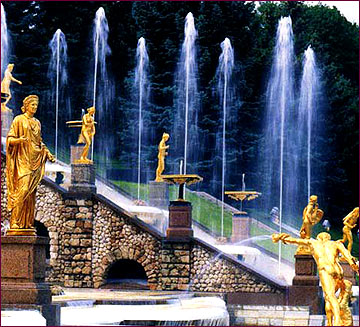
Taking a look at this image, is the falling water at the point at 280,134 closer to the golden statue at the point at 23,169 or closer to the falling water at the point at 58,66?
the falling water at the point at 58,66

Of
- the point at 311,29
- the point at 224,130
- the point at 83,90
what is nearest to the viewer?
the point at 224,130

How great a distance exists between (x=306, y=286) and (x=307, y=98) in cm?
2576

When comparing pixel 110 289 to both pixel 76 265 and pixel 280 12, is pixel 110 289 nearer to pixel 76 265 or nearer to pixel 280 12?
pixel 76 265

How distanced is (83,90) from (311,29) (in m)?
13.1

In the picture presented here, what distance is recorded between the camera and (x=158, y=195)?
3953 centimetres

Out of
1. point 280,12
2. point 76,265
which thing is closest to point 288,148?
point 280,12

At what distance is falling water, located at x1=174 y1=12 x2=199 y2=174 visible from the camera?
175ft

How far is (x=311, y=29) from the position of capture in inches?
2395

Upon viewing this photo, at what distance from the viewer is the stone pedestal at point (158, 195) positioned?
129 ft

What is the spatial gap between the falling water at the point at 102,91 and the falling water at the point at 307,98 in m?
8.85

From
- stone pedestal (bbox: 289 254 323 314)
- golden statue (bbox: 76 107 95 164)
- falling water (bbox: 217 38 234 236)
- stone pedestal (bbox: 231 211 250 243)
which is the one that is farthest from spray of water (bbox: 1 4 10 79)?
stone pedestal (bbox: 289 254 323 314)

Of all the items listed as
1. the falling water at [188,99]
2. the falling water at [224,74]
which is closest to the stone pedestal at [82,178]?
the falling water at [224,74]

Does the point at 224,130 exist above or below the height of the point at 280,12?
below

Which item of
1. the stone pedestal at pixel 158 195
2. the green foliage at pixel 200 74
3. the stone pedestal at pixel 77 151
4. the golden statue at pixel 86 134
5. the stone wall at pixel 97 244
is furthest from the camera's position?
the green foliage at pixel 200 74
